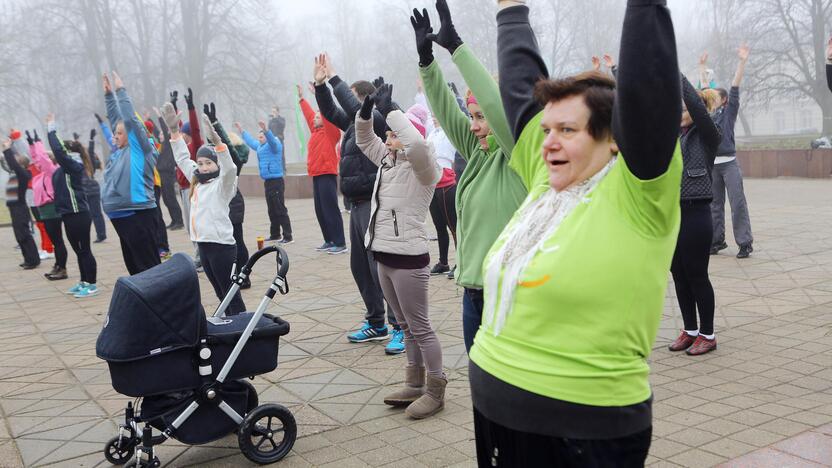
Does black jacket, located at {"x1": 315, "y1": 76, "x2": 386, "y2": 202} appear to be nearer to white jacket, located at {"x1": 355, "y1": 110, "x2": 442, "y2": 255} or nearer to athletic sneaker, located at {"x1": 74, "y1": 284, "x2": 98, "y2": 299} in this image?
white jacket, located at {"x1": 355, "y1": 110, "x2": 442, "y2": 255}

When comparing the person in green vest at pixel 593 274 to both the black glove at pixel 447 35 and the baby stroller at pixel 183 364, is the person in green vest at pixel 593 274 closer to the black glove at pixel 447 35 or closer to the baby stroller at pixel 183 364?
the black glove at pixel 447 35

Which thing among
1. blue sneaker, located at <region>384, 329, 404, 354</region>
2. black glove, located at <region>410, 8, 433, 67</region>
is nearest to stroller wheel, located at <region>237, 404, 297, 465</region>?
blue sneaker, located at <region>384, 329, 404, 354</region>

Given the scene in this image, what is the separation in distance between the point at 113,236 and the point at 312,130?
6901 millimetres

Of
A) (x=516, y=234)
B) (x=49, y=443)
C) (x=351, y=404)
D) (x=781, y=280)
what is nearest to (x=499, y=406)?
(x=516, y=234)

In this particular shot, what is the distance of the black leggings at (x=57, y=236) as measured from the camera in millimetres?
10500

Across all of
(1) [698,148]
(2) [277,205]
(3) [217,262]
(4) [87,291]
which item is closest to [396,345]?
(3) [217,262]

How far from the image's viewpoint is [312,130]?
11789 mm

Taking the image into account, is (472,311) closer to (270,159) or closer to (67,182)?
(67,182)

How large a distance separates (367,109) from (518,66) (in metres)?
2.45

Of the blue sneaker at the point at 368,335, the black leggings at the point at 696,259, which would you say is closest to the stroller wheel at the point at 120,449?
the blue sneaker at the point at 368,335

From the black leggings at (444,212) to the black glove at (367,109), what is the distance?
12.8ft

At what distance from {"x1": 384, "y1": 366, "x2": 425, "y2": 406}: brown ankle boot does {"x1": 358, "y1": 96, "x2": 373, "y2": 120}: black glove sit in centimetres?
159

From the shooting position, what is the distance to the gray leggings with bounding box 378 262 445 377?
4.69 metres

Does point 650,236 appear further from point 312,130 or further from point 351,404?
point 312,130
